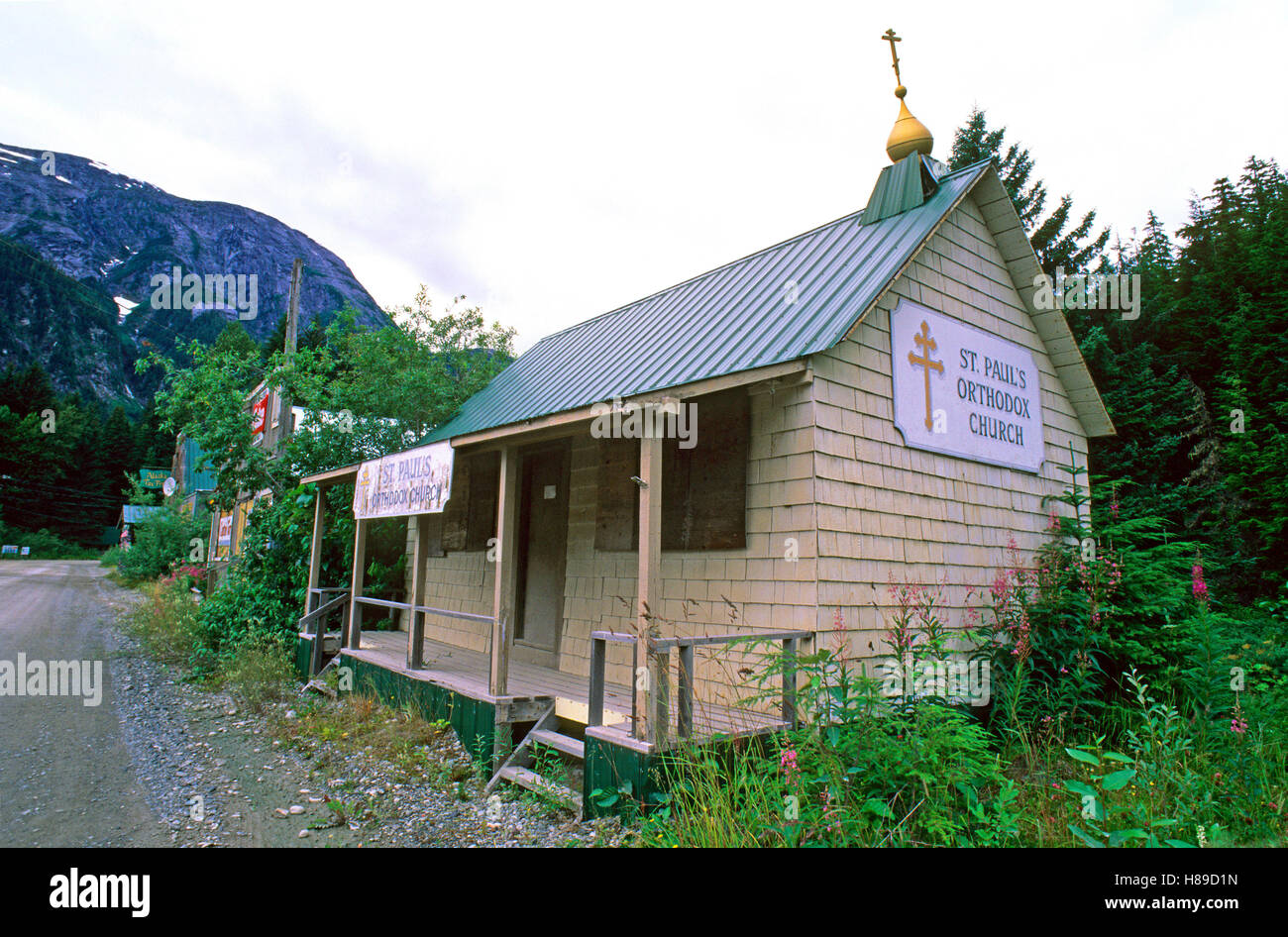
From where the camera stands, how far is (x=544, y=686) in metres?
6.69

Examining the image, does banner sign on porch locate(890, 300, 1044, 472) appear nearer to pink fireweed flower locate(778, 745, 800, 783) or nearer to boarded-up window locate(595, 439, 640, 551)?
boarded-up window locate(595, 439, 640, 551)

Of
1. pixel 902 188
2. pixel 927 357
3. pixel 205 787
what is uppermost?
pixel 902 188

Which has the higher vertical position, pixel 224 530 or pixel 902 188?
pixel 902 188

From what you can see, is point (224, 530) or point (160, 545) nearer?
point (224, 530)

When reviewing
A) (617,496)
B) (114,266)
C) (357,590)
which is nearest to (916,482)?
(617,496)

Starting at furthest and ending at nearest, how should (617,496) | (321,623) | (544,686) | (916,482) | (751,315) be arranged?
(321,623) → (617,496) → (751,315) → (544,686) → (916,482)

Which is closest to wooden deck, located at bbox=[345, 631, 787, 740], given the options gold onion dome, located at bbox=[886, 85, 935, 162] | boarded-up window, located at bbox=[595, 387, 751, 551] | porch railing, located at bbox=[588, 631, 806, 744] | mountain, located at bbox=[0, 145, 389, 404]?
porch railing, located at bbox=[588, 631, 806, 744]

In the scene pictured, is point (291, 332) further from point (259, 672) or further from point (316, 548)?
point (259, 672)

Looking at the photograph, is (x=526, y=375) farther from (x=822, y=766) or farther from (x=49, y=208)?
(x=49, y=208)

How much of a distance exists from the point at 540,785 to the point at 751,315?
470 cm

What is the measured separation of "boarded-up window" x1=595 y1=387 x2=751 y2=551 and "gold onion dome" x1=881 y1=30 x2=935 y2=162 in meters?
4.12

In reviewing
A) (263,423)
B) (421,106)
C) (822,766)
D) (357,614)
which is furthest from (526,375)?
(263,423)

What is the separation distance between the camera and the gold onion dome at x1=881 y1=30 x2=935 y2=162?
779 centimetres
